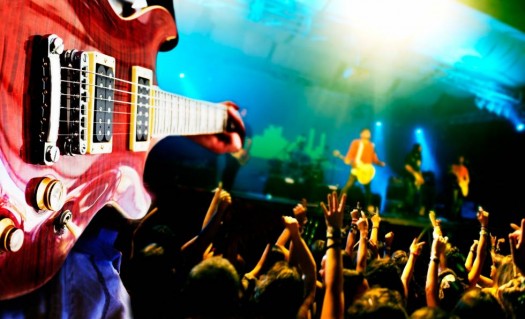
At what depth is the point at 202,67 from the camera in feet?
29.2

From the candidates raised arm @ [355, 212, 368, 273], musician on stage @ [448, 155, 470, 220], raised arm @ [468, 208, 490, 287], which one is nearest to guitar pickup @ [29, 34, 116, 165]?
raised arm @ [355, 212, 368, 273]

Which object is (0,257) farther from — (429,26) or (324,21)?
(429,26)

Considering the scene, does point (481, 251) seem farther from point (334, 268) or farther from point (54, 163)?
point (54, 163)

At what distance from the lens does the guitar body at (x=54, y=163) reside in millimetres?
624

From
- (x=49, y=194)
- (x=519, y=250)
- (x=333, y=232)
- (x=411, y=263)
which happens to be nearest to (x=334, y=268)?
(x=333, y=232)

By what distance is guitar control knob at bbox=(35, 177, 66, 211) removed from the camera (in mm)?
680

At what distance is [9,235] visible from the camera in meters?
0.61

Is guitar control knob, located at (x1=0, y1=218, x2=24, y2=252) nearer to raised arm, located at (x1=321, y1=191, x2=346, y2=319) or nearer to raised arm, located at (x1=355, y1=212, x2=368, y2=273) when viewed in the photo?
raised arm, located at (x1=321, y1=191, x2=346, y2=319)

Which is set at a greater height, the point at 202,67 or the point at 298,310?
the point at 202,67

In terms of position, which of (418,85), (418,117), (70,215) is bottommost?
(70,215)

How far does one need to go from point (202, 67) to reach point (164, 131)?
825cm

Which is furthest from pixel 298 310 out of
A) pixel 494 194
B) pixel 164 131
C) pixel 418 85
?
pixel 418 85

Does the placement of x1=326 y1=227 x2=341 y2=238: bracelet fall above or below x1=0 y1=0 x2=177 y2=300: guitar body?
below

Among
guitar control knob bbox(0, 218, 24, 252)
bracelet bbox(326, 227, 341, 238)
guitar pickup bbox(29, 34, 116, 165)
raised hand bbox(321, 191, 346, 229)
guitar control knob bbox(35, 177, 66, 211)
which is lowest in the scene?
bracelet bbox(326, 227, 341, 238)
